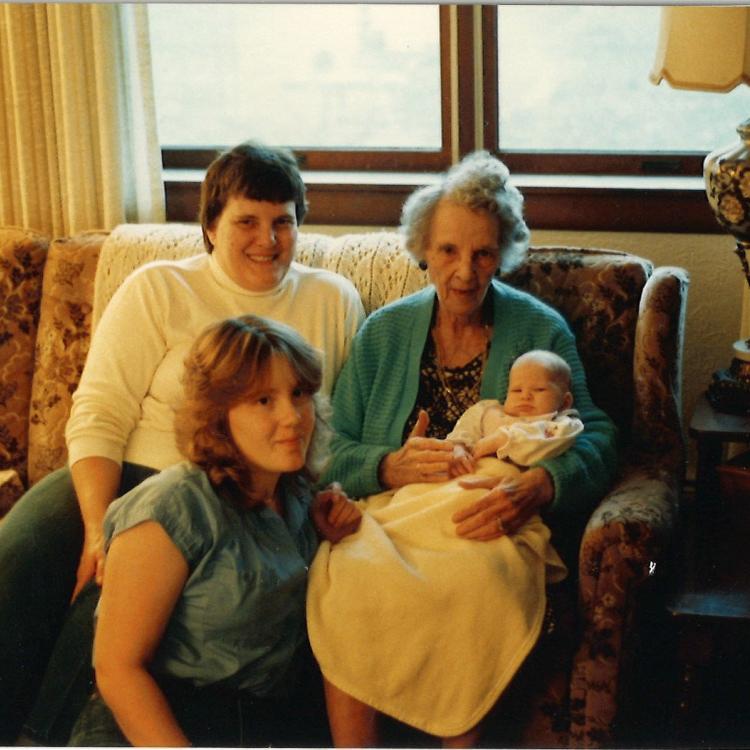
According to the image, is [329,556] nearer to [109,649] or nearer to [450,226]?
[109,649]

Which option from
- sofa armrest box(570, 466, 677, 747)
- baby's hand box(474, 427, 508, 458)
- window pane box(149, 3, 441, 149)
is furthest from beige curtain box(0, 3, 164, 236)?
sofa armrest box(570, 466, 677, 747)

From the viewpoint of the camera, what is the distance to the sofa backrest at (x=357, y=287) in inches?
82.2

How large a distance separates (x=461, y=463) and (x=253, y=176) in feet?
1.91

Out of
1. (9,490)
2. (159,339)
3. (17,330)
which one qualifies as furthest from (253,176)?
(9,490)

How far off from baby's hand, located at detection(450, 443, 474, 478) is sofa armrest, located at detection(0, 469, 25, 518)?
0.88 m

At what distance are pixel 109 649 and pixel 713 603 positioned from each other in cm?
91

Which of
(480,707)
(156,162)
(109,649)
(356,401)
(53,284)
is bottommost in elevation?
(480,707)

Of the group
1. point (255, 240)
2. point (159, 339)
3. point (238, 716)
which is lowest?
point (238, 716)

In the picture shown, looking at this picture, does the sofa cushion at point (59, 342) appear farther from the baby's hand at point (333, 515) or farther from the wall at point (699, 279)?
the baby's hand at point (333, 515)

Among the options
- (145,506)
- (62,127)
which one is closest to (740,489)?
(145,506)

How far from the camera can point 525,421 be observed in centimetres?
183

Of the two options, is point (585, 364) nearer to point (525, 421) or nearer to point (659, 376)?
point (659, 376)

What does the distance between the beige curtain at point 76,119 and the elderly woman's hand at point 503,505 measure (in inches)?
40.3

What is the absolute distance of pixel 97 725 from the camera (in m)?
1.52
